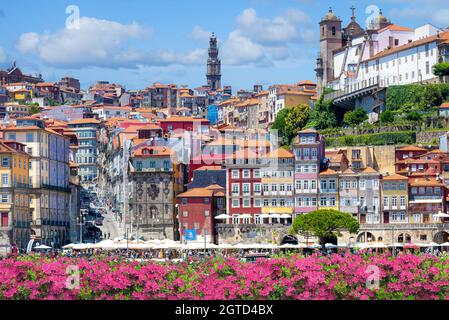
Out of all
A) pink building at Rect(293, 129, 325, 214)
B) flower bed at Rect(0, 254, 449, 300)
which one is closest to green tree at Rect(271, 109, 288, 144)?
pink building at Rect(293, 129, 325, 214)

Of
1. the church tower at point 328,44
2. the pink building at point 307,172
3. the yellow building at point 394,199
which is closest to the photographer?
the yellow building at point 394,199

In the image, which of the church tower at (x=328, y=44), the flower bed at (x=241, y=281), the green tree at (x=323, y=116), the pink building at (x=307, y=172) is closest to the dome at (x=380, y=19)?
the church tower at (x=328, y=44)

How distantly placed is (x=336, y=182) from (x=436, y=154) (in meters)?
9.83

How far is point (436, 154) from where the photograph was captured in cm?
9731

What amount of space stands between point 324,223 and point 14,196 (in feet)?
71.8

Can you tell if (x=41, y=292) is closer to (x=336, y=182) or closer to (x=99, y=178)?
(x=336, y=182)

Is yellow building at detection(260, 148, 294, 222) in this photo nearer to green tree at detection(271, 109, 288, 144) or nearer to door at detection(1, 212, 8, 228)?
door at detection(1, 212, 8, 228)

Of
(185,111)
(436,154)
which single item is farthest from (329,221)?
(185,111)

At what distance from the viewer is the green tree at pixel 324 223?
3310 inches

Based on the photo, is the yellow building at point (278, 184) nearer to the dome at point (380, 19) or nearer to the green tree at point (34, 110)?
the dome at point (380, 19)

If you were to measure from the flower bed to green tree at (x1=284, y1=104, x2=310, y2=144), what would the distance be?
7891 centimetres

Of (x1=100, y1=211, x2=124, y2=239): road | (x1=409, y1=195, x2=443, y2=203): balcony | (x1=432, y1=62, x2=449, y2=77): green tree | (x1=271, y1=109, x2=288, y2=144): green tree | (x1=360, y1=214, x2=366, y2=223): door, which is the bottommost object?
(x1=100, y1=211, x2=124, y2=239): road

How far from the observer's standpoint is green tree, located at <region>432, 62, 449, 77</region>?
11194cm

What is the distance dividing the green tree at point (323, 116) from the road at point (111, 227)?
2173 cm
